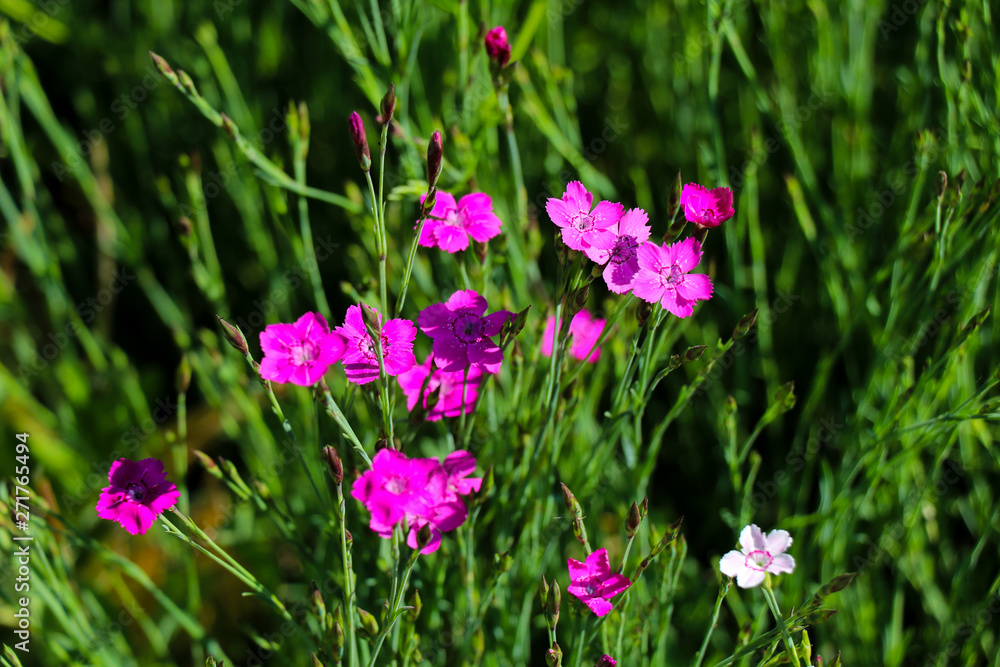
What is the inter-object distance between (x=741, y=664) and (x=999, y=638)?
0.81 m

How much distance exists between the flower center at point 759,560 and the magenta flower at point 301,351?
63cm

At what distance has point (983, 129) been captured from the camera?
1438mm

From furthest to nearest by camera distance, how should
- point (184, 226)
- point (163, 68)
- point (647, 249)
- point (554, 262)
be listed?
point (554, 262), point (184, 226), point (163, 68), point (647, 249)

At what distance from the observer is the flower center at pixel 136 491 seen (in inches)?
38.0

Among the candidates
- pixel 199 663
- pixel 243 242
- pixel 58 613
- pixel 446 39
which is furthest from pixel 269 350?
pixel 243 242

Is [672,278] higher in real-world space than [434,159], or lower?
lower

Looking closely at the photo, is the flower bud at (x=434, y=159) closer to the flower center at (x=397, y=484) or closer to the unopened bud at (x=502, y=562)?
the flower center at (x=397, y=484)

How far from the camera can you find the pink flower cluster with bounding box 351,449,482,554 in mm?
900

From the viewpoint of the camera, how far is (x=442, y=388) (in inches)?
44.4

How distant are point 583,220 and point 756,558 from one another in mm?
534

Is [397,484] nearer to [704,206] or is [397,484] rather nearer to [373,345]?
[373,345]

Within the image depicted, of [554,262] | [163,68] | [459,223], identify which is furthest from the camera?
[554,262]

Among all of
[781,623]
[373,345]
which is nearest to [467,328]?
[373,345]

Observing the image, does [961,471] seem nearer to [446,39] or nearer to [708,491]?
[708,491]
